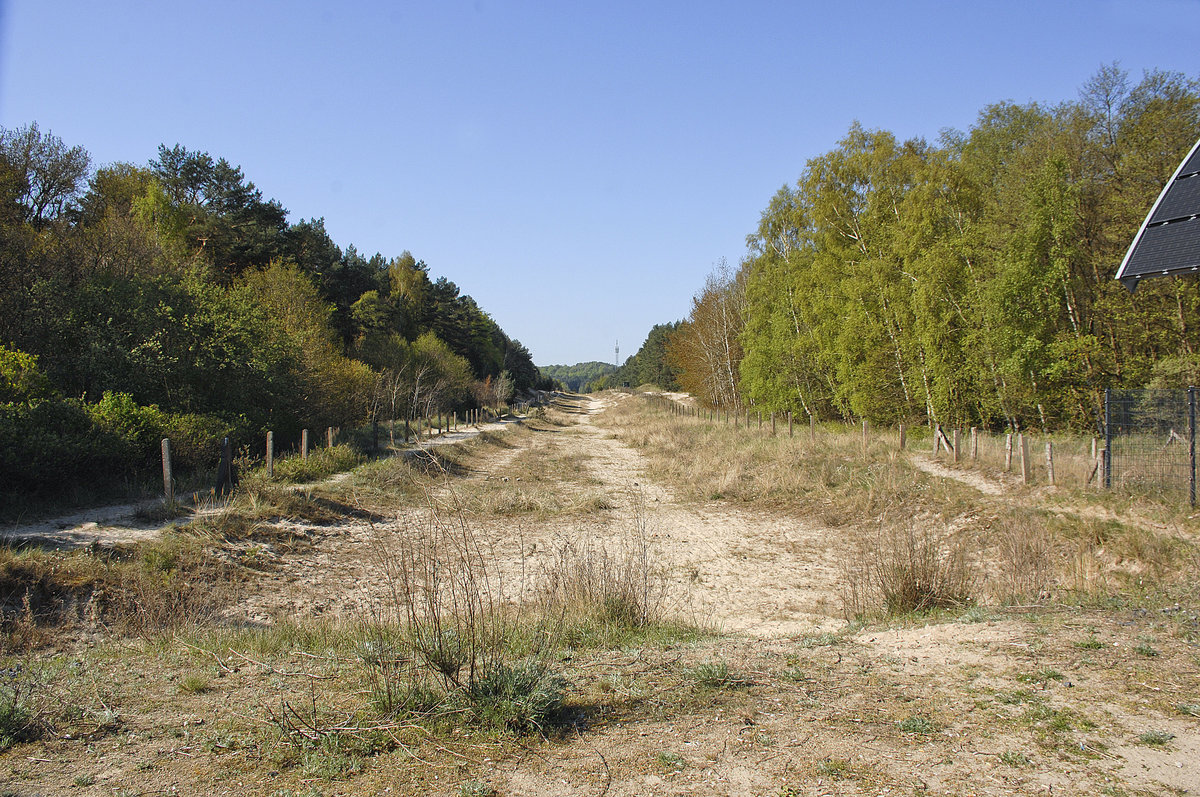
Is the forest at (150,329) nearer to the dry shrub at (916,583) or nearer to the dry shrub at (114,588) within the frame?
the dry shrub at (114,588)

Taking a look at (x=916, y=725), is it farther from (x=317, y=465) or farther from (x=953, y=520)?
(x=317, y=465)

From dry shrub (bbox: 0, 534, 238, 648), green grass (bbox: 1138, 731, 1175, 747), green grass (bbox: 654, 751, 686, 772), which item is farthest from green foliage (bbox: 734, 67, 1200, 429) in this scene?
dry shrub (bbox: 0, 534, 238, 648)

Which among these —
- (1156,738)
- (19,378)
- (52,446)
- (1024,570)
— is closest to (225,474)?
(52,446)

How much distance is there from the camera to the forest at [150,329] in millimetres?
13117

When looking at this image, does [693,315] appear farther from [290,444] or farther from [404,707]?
[404,707]

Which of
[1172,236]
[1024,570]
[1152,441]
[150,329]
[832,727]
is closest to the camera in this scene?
[832,727]

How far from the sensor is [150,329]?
17.3 meters

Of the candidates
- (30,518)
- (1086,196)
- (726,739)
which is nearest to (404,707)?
(726,739)

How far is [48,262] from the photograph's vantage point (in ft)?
58.4

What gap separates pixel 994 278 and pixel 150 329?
84.0 ft

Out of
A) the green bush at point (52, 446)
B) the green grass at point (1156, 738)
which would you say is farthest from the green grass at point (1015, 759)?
the green bush at point (52, 446)

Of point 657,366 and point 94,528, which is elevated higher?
point 657,366

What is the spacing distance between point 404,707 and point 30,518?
36.2 ft

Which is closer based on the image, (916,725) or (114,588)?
(916,725)
